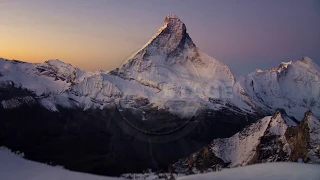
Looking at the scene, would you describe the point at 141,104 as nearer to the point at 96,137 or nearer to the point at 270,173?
the point at 96,137

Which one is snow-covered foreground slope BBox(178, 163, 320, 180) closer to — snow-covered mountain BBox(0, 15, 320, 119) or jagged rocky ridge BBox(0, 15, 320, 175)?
jagged rocky ridge BBox(0, 15, 320, 175)

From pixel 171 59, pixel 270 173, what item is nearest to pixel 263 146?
pixel 270 173

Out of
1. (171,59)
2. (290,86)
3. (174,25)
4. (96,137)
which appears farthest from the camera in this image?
(290,86)

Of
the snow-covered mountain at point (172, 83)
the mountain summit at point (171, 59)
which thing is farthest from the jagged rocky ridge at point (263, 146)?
the mountain summit at point (171, 59)

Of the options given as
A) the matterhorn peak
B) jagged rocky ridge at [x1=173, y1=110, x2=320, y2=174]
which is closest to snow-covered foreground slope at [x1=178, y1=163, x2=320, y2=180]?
jagged rocky ridge at [x1=173, y1=110, x2=320, y2=174]

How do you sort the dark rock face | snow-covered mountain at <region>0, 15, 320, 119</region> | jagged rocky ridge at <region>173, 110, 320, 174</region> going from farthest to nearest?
1. snow-covered mountain at <region>0, 15, 320, 119</region>
2. the dark rock face
3. jagged rocky ridge at <region>173, 110, 320, 174</region>

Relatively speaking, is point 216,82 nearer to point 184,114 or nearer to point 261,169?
point 184,114
